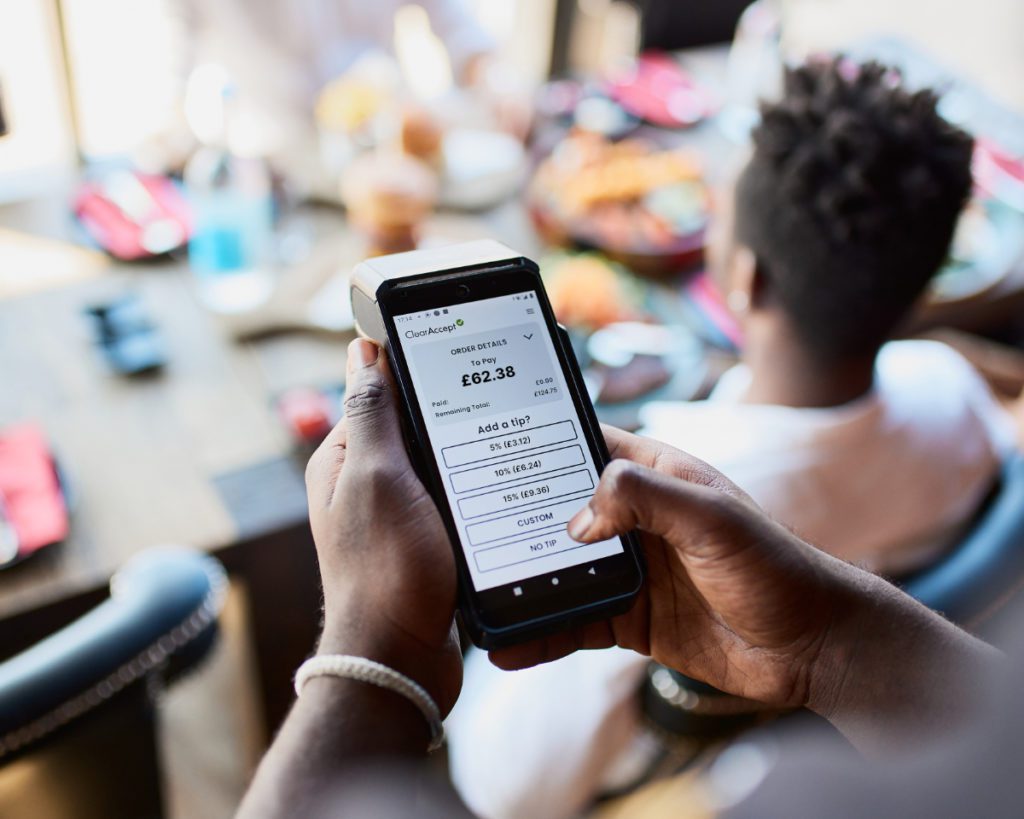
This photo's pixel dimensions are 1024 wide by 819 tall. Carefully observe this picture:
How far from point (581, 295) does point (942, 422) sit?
0.52 m

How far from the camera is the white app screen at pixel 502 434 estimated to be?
0.61 m

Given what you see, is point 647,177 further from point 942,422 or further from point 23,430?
point 23,430

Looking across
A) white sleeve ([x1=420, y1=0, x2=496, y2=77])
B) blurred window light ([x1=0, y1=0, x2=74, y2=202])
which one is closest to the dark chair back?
blurred window light ([x1=0, y1=0, x2=74, y2=202])

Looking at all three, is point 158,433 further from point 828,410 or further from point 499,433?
point 828,410

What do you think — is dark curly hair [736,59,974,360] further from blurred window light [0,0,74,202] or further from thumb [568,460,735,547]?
blurred window light [0,0,74,202]

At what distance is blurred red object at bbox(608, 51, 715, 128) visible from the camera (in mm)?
1912

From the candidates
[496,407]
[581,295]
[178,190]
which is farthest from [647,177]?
[496,407]

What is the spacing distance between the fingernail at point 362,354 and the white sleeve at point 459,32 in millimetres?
1659

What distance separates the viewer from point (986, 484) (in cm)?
105

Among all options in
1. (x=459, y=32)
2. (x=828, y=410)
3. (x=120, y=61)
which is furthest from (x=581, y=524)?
(x=120, y=61)

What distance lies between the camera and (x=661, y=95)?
1.98 metres

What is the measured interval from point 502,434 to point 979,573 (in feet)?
1.74

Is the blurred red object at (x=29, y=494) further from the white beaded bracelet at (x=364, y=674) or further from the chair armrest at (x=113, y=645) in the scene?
the white beaded bracelet at (x=364, y=674)

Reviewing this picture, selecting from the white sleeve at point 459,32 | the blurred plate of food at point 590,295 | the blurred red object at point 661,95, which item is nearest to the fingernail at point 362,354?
the blurred plate of food at point 590,295
